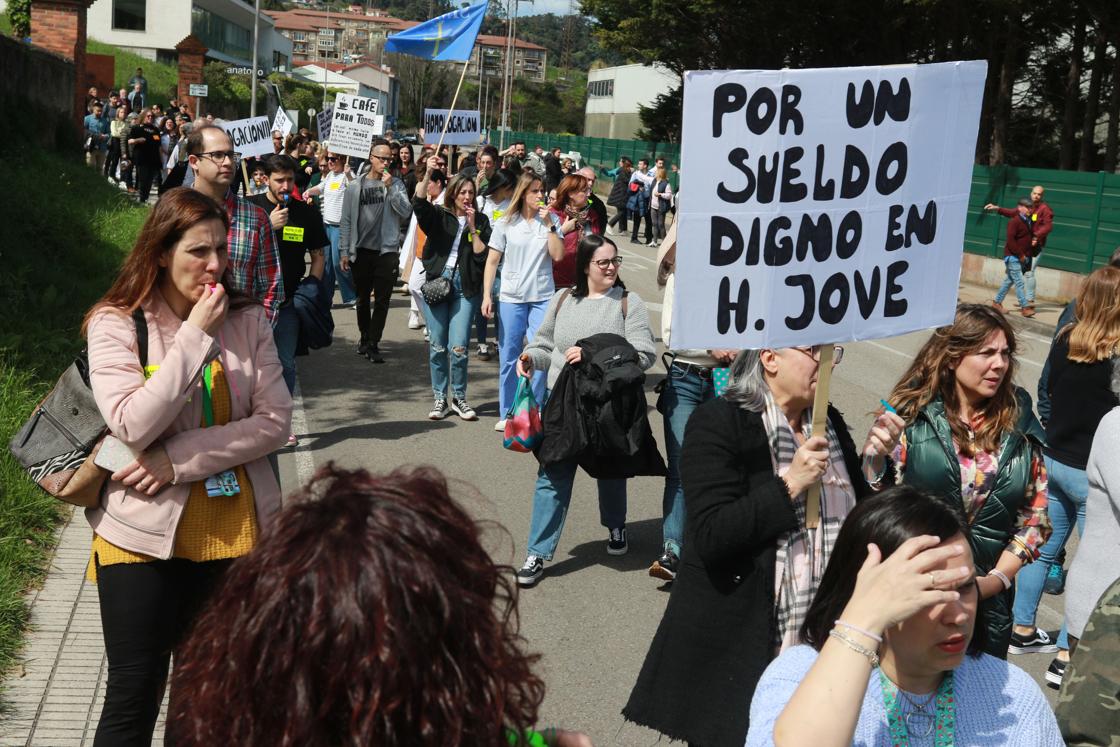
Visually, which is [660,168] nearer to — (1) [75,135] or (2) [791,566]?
(1) [75,135]

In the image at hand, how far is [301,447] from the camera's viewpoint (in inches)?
349

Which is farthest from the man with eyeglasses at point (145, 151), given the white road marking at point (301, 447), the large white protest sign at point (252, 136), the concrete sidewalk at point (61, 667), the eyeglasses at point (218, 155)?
the eyeglasses at point (218, 155)

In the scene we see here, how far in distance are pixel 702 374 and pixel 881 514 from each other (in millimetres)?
3743

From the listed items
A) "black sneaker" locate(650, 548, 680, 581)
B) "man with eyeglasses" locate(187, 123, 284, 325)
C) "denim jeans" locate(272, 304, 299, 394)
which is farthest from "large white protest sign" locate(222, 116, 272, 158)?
"black sneaker" locate(650, 548, 680, 581)

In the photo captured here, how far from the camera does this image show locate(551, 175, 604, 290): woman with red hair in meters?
9.84

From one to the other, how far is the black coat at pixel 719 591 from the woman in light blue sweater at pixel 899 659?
2.25 ft

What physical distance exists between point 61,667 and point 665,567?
9.48 ft

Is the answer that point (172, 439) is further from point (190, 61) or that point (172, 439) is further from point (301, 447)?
point (190, 61)

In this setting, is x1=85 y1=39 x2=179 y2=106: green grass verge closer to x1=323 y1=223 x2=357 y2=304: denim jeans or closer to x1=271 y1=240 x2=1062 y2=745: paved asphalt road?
x1=323 y1=223 x2=357 y2=304: denim jeans

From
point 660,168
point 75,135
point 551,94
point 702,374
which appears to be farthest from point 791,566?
point 551,94

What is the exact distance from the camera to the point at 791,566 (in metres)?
3.43

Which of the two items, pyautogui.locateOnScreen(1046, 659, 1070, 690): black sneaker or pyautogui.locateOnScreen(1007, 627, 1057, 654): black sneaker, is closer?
pyautogui.locateOnScreen(1046, 659, 1070, 690): black sneaker

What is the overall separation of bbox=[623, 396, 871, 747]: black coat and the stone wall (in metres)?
16.5

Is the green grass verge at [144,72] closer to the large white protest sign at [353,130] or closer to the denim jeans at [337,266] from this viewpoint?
the denim jeans at [337,266]
